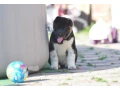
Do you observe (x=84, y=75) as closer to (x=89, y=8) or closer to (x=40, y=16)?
(x=40, y=16)

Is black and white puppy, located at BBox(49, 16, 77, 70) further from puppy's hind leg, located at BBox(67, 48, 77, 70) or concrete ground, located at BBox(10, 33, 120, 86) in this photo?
concrete ground, located at BBox(10, 33, 120, 86)

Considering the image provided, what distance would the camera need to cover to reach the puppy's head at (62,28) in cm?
511

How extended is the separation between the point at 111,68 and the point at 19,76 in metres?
1.65

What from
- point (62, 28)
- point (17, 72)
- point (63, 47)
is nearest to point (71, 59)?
point (63, 47)

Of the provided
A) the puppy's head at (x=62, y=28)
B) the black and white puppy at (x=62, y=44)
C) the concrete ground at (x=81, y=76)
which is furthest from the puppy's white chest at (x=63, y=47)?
the concrete ground at (x=81, y=76)

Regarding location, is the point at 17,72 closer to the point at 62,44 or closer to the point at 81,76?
the point at 81,76

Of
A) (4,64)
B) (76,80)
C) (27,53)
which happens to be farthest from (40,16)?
(76,80)

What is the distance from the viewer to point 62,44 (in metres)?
5.29

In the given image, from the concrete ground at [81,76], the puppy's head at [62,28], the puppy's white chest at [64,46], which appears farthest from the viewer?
the puppy's white chest at [64,46]

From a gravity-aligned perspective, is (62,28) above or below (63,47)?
above

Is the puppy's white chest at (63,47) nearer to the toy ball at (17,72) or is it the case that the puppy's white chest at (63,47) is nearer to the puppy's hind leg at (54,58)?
the puppy's hind leg at (54,58)

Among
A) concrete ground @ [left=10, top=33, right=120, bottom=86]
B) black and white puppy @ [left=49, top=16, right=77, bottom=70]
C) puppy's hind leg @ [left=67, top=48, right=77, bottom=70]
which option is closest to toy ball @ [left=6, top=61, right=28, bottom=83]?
concrete ground @ [left=10, top=33, right=120, bottom=86]

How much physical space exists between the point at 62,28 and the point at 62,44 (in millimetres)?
284

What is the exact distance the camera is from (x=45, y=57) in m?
5.14
